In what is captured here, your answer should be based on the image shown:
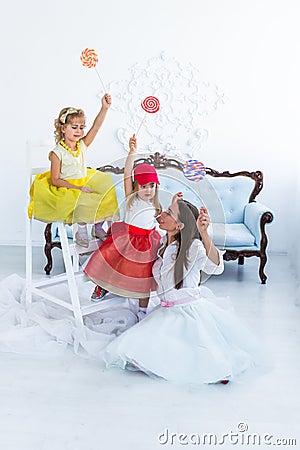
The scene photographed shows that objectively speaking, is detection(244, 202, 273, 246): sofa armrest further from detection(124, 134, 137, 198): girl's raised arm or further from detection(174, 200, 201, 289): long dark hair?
detection(124, 134, 137, 198): girl's raised arm

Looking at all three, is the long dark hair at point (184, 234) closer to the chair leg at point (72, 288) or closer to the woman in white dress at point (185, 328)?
the woman in white dress at point (185, 328)

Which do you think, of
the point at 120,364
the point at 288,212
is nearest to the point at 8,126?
the point at 288,212

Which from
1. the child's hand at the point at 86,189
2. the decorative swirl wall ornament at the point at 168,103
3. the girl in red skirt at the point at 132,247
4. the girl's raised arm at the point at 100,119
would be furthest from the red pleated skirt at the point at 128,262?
the decorative swirl wall ornament at the point at 168,103

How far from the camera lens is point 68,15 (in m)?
4.80

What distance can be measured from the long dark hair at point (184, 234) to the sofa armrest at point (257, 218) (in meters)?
1.55

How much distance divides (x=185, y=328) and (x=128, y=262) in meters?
0.43

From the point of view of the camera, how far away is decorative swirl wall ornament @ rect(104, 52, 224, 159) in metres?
4.76

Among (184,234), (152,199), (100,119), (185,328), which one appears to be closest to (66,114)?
(100,119)

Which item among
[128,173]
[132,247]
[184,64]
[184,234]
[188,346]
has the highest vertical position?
[184,64]

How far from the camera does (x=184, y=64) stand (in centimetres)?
476

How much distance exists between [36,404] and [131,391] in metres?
0.40

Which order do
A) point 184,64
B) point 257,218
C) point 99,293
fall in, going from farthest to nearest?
point 184,64 → point 257,218 → point 99,293

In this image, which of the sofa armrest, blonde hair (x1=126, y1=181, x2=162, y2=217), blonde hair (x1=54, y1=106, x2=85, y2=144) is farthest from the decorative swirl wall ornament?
blonde hair (x1=126, y1=181, x2=162, y2=217)

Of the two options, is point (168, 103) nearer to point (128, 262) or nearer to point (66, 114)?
point (66, 114)
